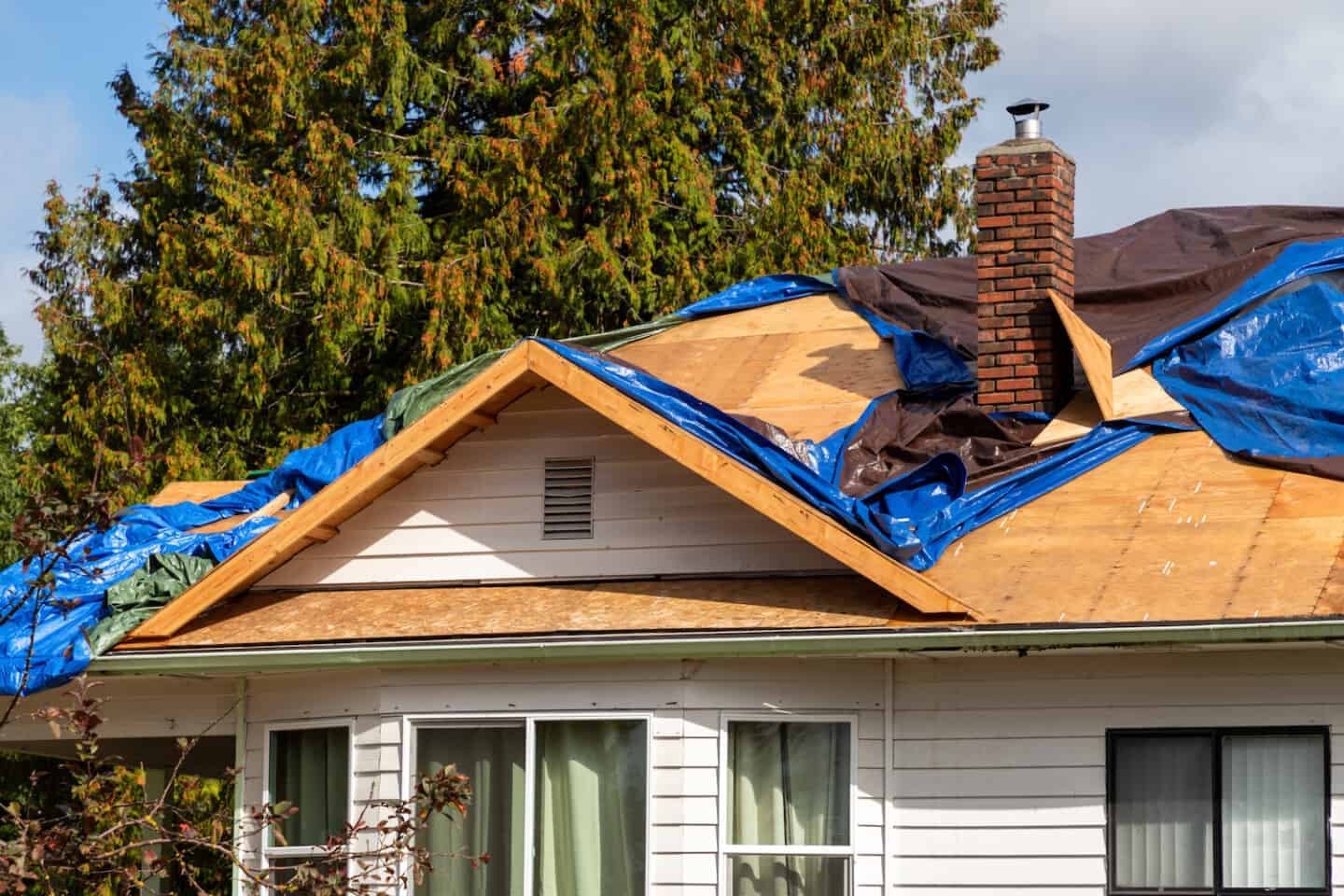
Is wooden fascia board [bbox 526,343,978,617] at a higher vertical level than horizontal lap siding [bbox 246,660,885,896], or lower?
higher

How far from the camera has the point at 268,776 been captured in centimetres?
1222

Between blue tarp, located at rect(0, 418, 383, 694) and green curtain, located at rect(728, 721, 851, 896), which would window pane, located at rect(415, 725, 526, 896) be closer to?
green curtain, located at rect(728, 721, 851, 896)

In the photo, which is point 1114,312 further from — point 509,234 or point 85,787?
point 509,234

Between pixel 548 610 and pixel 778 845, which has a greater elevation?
pixel 548 610

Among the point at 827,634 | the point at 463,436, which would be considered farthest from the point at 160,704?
the point at 827,634

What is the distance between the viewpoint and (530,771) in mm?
11172

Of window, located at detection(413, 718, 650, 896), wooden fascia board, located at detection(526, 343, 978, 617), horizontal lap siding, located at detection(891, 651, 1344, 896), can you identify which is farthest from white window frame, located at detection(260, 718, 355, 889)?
horizontal lap siding, located at detection(891, 651, 1344, 896)

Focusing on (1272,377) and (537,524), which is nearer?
(537,524)

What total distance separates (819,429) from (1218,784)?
3759 millimetres

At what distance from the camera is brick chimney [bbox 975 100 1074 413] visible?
12844 mm

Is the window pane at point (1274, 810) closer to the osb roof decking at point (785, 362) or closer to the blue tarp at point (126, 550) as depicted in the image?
the osb roof decking at point (785, 362)

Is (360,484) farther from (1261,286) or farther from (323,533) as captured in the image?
(1261,286)

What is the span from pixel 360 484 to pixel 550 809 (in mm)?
2347

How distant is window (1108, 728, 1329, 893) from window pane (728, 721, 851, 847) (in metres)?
1.52
